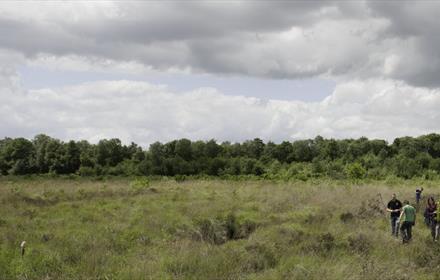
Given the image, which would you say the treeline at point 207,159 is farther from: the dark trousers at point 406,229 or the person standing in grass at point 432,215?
the dark trousers at point 406,229

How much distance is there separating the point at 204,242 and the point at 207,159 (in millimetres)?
49163

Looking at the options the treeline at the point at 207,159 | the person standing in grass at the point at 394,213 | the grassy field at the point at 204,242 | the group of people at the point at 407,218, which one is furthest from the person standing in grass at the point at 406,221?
the treeline at the point at 207,159

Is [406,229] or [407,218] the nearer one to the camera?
[407,218]

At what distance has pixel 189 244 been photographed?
12211 millimetres

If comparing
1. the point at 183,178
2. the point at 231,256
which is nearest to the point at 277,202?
the point at 231,256

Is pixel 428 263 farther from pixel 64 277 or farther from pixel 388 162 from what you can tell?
pixel 388 162

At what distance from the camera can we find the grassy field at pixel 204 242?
383 inches

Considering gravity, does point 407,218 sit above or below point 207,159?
below

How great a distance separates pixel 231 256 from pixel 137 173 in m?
43.1

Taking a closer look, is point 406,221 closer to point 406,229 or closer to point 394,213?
point 406,229

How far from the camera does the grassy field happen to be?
972cm

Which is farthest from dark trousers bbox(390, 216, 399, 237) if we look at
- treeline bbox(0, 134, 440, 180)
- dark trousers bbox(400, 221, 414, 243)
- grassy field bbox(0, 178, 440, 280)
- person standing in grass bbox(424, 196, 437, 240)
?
treeline bbox(0, 134, 440, 180)

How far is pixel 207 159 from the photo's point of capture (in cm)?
6197

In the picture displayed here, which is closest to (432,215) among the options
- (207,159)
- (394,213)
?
(394,213)
